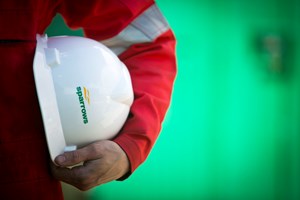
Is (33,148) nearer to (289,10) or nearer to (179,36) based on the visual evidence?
(179,36)

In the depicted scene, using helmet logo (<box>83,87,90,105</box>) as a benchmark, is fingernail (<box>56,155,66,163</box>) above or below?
below

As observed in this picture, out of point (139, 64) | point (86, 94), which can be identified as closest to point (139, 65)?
point (139, 64)

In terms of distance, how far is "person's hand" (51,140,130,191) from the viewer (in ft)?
3.02

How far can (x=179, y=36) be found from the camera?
10.3ft

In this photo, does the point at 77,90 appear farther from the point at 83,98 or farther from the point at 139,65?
the point at 139,65

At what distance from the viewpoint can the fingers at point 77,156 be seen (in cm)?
90

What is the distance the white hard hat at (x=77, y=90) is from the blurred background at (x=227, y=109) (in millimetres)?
2162

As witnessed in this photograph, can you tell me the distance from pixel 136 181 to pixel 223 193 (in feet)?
2.44

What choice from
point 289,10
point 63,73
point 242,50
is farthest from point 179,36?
point 63,73

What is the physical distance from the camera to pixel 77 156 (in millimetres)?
924

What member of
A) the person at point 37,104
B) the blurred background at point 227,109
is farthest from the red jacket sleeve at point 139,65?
the blurred background at point 227,109

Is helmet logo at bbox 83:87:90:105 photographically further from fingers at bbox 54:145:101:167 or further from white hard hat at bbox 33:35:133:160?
fingers at bbox 54:145:101:167

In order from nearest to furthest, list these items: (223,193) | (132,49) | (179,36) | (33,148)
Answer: (33,148), (132,49), (179,36), (223,193)

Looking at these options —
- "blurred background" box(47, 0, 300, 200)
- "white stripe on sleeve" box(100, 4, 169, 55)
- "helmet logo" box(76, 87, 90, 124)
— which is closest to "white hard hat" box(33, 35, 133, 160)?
"helmet logo" box(76, 87, 90, 124)
